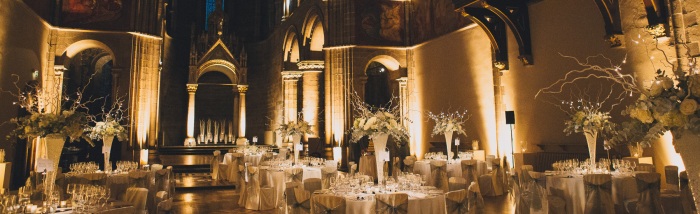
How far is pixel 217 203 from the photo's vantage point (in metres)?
8.14

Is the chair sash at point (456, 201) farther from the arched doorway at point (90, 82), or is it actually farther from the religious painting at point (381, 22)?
the arched doorway at point (90, 82)

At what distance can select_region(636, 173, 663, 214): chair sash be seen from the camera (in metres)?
4.96

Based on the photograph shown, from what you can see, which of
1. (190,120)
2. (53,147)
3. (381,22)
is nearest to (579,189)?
(53,147)

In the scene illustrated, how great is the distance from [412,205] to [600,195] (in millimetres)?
2681

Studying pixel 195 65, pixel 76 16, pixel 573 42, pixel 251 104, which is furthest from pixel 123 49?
pixel 573 42

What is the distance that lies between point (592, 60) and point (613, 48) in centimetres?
46

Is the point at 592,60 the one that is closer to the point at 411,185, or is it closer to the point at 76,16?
the point at 411,185

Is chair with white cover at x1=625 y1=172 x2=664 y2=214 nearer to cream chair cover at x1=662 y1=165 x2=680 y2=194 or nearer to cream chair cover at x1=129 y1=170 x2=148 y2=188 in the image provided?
cream chair cover at x1=662 y1=165 x2=680 y2=194

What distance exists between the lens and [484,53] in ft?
36.4

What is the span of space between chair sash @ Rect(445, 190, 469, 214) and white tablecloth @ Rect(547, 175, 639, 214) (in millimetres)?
2099

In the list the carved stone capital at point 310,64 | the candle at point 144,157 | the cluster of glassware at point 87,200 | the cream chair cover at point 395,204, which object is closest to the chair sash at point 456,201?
the cream chair cover at point 395,204

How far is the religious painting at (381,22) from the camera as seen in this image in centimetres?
1391

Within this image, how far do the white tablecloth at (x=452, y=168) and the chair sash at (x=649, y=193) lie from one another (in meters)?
3.67

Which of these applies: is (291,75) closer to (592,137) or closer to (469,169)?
(469,169)
